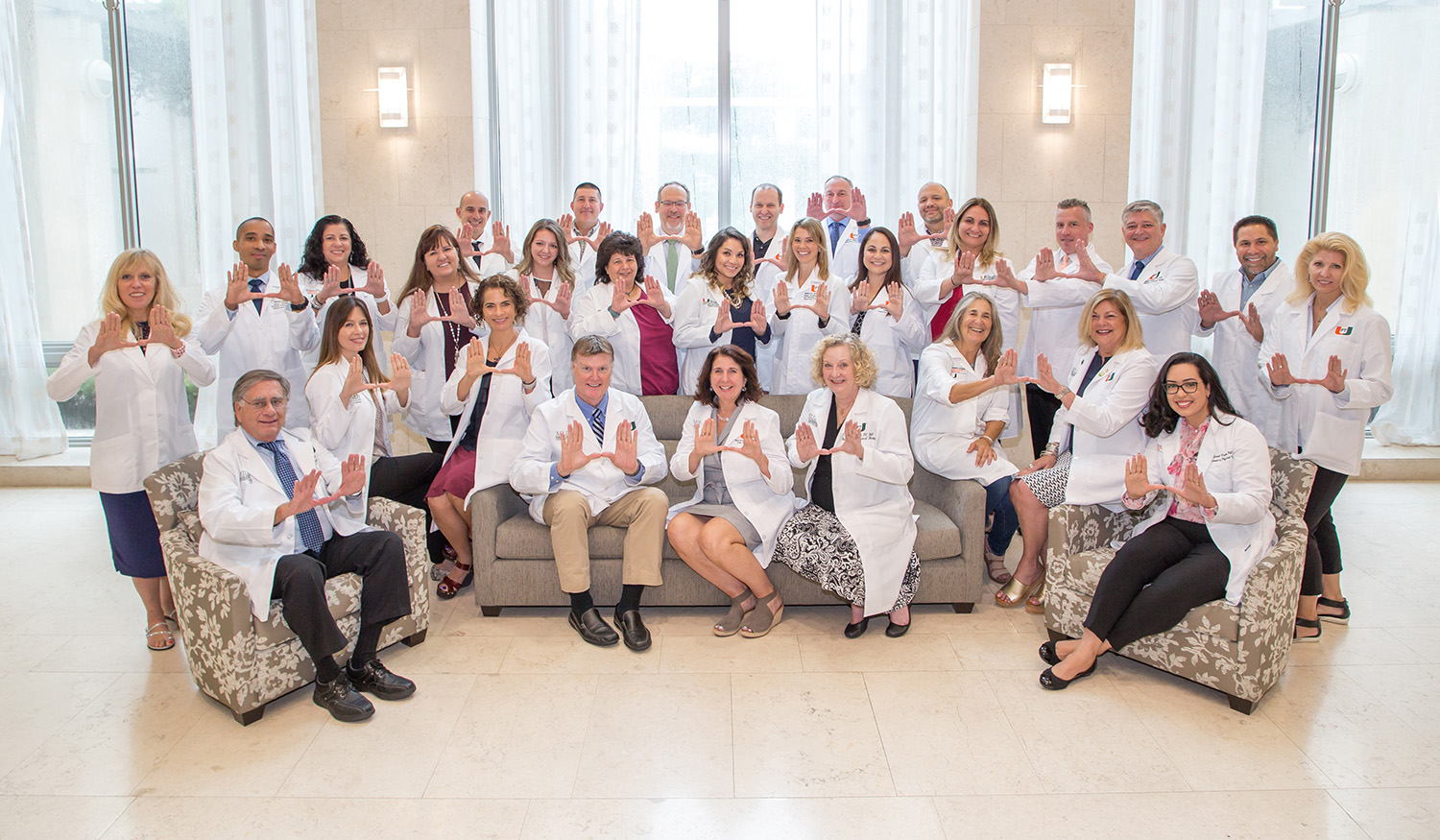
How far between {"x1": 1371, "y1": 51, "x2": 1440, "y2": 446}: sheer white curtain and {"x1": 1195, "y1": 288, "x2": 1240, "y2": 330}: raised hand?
10.6ft

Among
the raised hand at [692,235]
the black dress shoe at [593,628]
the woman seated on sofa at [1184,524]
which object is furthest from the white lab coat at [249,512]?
the woman seated on sofa at [1184,524]

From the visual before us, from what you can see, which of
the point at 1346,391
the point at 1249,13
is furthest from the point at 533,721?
the point at 1249,13

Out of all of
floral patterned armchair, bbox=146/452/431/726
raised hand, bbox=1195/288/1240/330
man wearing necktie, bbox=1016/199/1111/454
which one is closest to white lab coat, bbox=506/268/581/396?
floral patterned armchair, bbox=146/452/431/726

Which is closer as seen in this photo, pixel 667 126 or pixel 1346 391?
pixel 1346 391

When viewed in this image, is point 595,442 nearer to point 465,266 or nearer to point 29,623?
point 465,266

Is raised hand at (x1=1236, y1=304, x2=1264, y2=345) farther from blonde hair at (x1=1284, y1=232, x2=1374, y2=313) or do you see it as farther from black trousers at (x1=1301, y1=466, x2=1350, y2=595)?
black trousers at (x1=1301, y1=466, x2=1350, y2=595)

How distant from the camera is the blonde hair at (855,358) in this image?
3949 mm

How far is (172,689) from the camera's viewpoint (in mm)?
3406

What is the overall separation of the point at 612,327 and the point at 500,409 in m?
0.73

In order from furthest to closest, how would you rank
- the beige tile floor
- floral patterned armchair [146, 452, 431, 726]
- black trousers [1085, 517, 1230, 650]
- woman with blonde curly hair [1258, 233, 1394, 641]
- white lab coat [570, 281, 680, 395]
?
1. white lab coat [570, 281, 680, 395]
2. woman with blonde curly hair [1258, 233, 1394, 641]
3. black trousers [1085, 517, 1230, 650]
4. floral patterned armchair [146, 452, 431, 726]
5. the beige tile floor

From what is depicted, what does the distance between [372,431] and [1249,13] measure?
6.02m

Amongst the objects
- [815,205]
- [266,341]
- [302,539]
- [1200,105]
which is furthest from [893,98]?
Answer: [302,539]

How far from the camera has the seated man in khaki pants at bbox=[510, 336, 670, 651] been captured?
3.80m

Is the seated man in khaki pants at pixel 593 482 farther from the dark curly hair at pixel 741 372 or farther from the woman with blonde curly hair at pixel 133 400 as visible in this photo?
the woman with blonde curly hair at pixel 133 400
